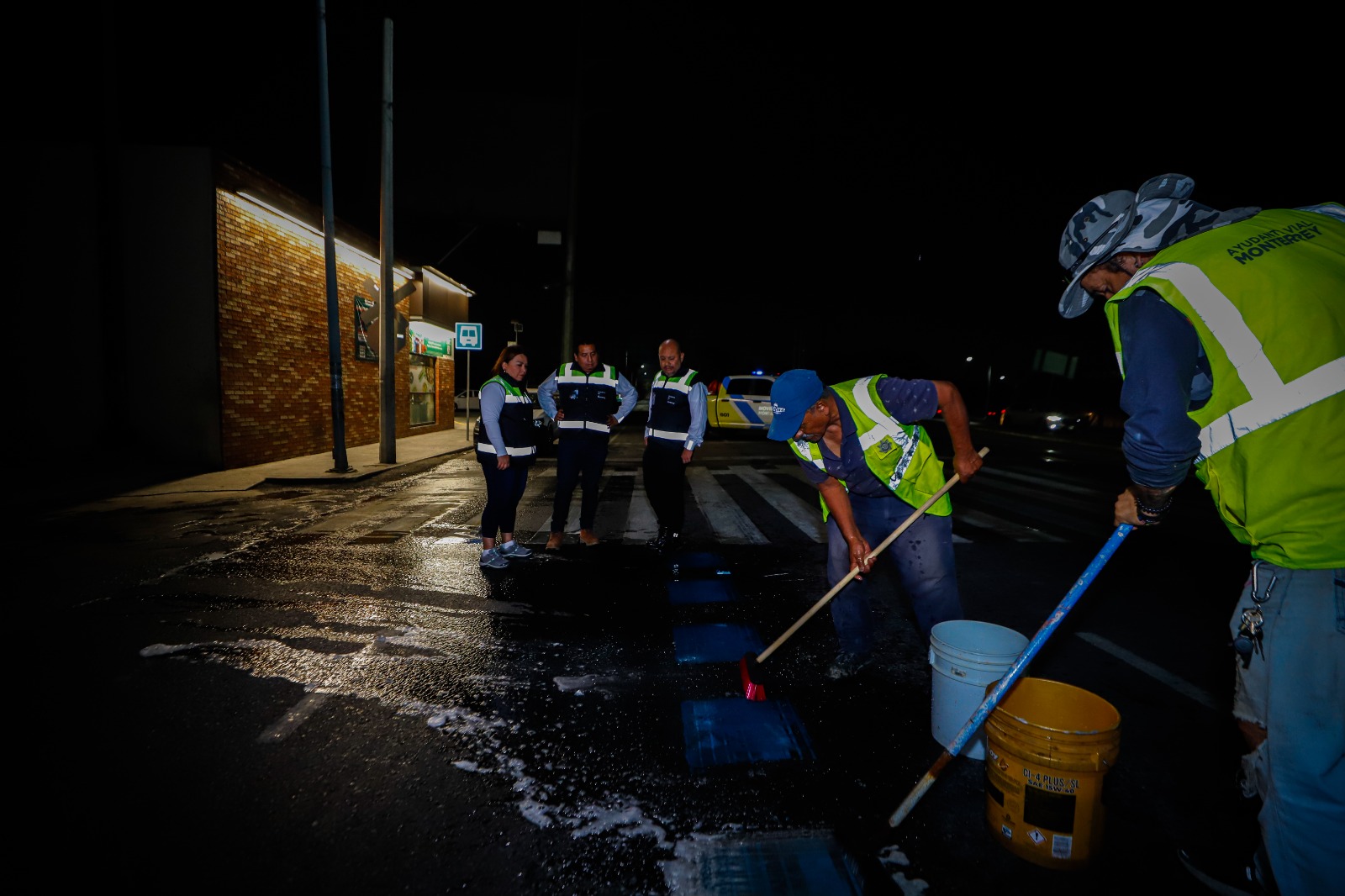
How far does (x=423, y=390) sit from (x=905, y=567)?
19.1m

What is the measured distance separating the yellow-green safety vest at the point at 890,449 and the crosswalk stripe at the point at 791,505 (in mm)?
3169

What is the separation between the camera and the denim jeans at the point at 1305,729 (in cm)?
150

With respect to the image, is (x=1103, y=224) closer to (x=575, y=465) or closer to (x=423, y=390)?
(x=575, y=465)

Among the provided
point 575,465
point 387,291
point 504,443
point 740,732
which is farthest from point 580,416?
point 387,291

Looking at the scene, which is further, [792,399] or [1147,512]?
[792,399]

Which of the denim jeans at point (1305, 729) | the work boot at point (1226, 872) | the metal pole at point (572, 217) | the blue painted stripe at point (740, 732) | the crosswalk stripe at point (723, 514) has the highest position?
the metal pole at point (572, 217)

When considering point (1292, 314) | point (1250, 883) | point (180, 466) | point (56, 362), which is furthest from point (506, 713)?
point (56, 362)

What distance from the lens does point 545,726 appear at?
2.91 metres

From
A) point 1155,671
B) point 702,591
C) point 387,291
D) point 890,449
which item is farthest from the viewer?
point 387,291

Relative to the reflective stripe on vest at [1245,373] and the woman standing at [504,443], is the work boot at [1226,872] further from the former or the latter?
the woman standing at [504,443]

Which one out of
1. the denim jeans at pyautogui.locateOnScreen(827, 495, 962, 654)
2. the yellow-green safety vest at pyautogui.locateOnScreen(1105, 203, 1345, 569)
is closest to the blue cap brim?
the denim jeans at pyautogui.locateOnScreen(827, 495, 962, 654)

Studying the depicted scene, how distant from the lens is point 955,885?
76.3 inches

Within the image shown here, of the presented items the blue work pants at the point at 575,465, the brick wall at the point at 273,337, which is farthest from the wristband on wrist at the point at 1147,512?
the brick wall at the point at 273,337

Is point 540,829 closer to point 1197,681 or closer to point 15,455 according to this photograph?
point 1197,681
